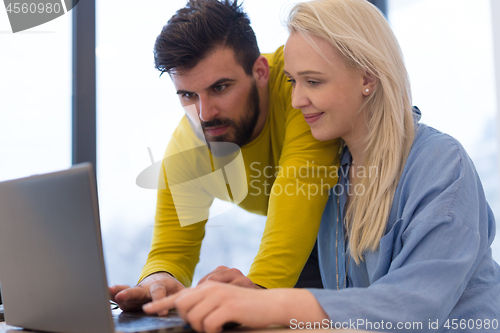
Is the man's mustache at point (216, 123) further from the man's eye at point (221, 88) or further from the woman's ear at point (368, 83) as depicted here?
the woman's ear at point (368, 83)

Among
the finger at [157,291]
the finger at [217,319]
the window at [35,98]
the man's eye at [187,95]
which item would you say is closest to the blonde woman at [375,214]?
the finger at [217,319]

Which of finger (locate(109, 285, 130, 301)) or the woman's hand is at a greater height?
the woman's hand

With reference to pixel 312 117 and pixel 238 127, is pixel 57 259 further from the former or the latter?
pixel 238 127

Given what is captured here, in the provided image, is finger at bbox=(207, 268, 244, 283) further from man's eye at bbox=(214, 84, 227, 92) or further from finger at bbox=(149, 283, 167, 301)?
man's eye at bbox=(214, 84, 227, 92)

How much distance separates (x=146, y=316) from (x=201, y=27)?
0.87 m

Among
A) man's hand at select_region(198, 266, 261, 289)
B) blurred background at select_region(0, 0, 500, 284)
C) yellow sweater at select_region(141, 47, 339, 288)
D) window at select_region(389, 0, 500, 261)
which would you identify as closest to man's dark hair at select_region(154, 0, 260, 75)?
yellow sweater at select_region(141, 47, 339, 288)

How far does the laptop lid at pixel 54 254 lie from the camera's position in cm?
56

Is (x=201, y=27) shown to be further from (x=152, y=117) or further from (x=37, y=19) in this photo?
(x=37, y=19)

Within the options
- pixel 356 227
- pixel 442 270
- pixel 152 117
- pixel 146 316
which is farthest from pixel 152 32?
pixel 442 270

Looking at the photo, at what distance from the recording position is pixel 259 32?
235 cm

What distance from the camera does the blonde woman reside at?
2.05 feet

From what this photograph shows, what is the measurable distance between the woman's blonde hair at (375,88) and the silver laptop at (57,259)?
57 centimetres

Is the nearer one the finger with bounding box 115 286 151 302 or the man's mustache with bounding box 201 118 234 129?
the finger with bounding box 115 286 151 302

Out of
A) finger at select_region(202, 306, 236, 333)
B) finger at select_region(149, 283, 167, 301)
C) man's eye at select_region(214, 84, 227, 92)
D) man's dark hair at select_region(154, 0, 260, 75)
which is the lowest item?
finger at select_region(149, 283, 167, 301)
